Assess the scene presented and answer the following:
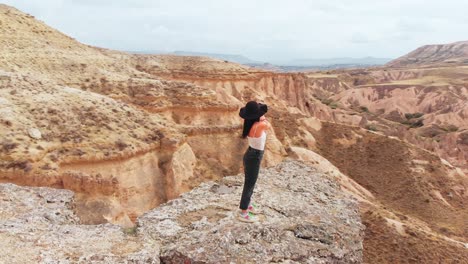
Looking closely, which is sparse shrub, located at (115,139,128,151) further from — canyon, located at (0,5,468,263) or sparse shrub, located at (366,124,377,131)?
sparse shrub, located at (366,124,377,131)

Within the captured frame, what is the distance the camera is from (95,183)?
1041 cm

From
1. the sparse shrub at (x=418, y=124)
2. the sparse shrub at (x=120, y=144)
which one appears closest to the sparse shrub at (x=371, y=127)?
the sparse shrub at (x=418, y=124)

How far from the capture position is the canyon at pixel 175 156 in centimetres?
887

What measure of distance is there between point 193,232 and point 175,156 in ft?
24.0

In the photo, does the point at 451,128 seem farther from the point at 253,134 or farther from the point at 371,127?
the point at 253,134

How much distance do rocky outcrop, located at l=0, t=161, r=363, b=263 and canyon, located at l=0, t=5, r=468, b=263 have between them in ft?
0.19

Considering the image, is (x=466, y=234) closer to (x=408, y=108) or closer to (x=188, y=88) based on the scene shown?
(x=188, y=88)

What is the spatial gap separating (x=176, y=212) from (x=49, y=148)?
496cm

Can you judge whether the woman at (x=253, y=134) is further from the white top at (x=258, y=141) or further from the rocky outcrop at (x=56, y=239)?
the rocky outcrop at (x=56, y=239)

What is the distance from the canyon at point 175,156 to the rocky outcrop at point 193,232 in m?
0.06

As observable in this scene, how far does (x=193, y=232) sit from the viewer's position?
687cm

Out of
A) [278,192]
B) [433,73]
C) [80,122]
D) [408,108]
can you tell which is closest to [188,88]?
[80,122]

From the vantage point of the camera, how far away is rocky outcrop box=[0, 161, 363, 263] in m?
6.11

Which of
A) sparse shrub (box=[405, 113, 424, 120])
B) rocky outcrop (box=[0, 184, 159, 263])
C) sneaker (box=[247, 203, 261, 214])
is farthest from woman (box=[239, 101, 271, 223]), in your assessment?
sparse shrub (box=[405, 113, 424, 120])
